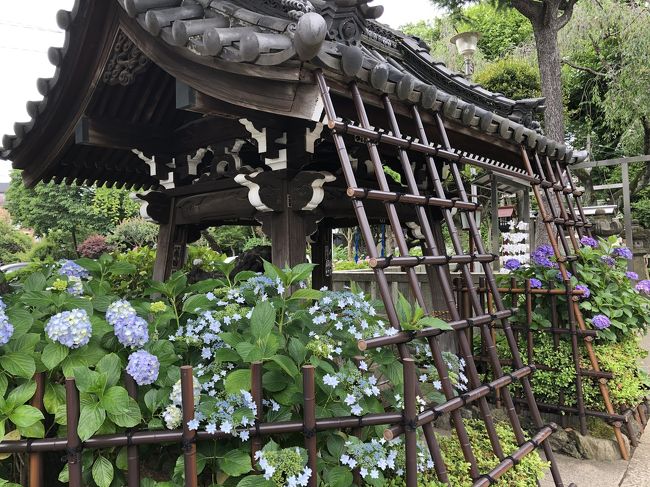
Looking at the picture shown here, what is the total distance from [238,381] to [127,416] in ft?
1.28

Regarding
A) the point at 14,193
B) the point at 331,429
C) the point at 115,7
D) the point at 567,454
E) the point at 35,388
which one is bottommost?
the point at 567,454

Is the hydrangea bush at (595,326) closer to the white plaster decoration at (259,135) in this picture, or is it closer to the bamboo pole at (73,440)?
the white plaster decoration at (259,135)

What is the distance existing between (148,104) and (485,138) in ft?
9.10

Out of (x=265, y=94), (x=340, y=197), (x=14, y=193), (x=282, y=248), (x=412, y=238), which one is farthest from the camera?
(x=14, y=193)

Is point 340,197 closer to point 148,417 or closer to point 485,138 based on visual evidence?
point 485,138

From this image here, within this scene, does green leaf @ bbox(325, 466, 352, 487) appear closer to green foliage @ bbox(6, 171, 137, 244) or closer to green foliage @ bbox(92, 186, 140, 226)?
green foliage @ bbox(92, 186, 140, 226)

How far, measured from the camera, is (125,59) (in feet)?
9.97

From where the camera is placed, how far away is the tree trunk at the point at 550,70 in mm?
9141

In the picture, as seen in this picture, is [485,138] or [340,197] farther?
[340,197]

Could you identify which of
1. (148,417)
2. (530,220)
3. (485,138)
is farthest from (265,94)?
(530,220)

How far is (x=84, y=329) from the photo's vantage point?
1.64m

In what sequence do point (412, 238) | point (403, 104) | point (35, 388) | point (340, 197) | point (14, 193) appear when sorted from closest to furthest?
1. point (35, 388)
2. point (403, 104)
3. point (340, 197)
4. point (412, 238)
5. point (14, 193)

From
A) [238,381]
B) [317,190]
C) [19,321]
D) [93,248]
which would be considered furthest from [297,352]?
[93,248]

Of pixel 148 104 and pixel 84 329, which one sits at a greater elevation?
pixel 148 104
